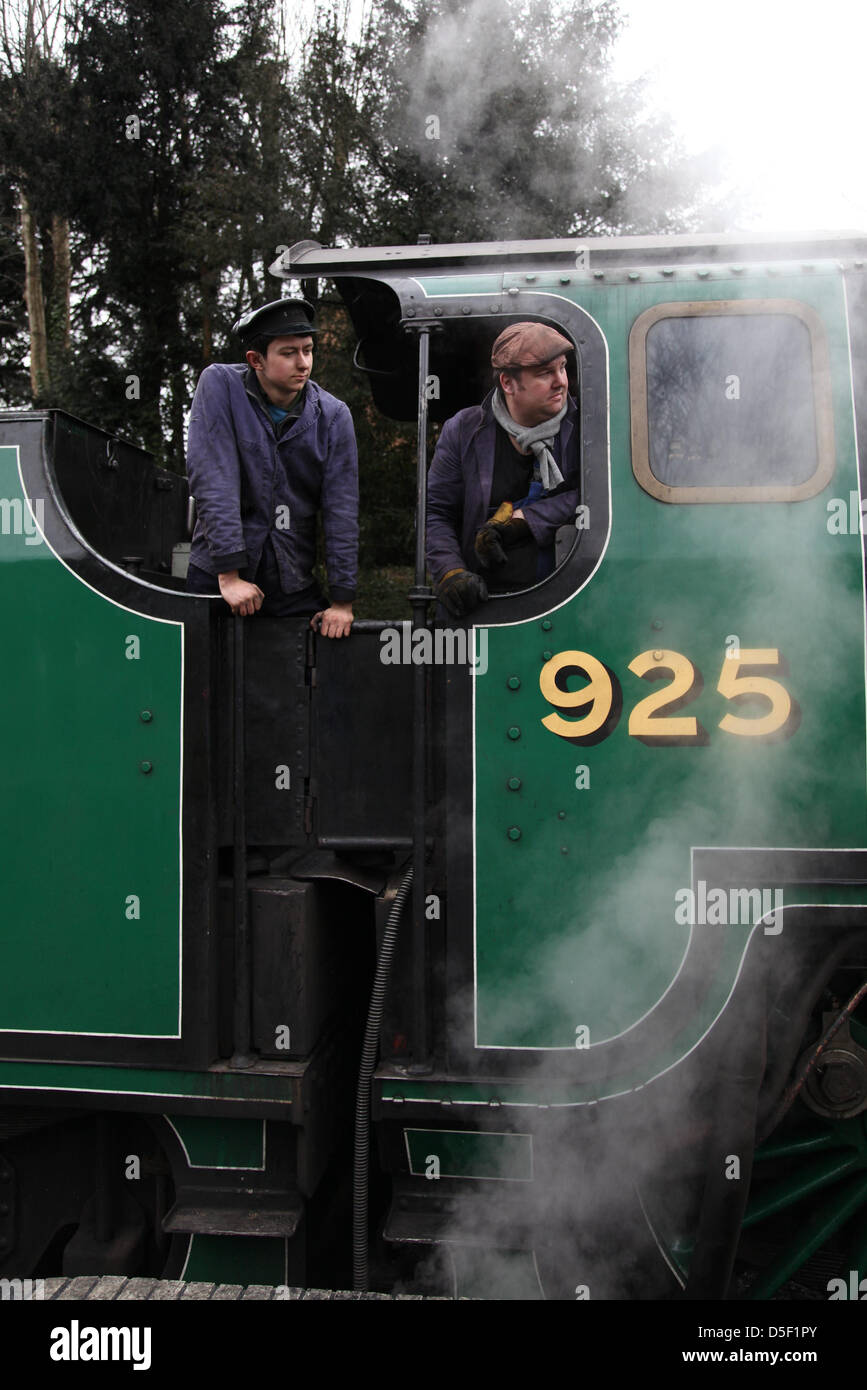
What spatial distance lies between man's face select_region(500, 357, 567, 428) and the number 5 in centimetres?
82

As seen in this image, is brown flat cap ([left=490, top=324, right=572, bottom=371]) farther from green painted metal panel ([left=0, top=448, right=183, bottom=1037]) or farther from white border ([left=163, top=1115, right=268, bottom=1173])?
white border ([left=163, top=1115, right=268, bottom=1173])

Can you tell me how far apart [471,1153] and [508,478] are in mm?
1783

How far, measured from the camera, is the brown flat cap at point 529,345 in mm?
2443

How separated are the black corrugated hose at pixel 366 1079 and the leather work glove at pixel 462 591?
681 mm

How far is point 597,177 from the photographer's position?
825 centimetres

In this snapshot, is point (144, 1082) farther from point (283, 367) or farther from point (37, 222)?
point (37, 222)

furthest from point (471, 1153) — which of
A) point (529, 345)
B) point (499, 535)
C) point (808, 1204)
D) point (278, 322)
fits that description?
point (278, 322)

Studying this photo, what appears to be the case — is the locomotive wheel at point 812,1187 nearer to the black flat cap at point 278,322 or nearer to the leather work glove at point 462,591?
the leather work glove at point 462,591

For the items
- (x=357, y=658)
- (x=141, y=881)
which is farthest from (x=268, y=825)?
(x=357, y=658)

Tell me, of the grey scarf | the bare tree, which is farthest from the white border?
the bare tree

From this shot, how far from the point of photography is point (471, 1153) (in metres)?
2.46

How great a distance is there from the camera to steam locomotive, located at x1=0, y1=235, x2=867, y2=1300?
7.54ft

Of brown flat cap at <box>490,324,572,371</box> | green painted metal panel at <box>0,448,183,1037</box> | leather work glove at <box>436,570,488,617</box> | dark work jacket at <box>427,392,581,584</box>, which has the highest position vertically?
brown flat cap at <box>490,324,572,371</box>
